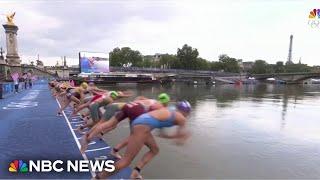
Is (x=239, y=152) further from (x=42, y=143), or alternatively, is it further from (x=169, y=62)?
(x=169, y=62)

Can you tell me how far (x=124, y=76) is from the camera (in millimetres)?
113500

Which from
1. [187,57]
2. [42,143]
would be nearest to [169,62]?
[187,57]

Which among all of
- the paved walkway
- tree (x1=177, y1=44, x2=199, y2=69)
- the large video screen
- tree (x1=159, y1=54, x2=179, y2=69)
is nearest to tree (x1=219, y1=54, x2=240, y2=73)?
tree (x1=177, y1=44, x2=199, y2=69)

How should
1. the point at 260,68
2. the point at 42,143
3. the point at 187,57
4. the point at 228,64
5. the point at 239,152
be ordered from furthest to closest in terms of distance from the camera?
the point at 260,68
the point at 228,64
the point at 187,57
the point at 239,152
the point at 42,143

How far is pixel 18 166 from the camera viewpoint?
9.40m

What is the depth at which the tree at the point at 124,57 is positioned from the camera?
155m

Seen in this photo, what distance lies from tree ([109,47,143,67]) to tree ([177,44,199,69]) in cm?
2017

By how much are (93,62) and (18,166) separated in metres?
79.9

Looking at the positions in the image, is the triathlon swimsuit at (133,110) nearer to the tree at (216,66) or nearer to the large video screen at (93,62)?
the large video screen at (93,62)

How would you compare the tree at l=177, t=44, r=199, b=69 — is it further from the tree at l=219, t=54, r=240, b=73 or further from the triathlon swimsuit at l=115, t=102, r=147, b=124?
the triathlon swimsuit at l=115, t=102, r=147, b=124

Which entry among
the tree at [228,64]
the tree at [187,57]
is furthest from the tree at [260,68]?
the tree at [187,57]

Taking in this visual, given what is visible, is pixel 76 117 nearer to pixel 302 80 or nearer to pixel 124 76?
pixel 124 76

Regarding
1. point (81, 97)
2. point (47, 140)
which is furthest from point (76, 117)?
point (47, 140)

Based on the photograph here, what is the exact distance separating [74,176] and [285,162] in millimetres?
A: 7621
